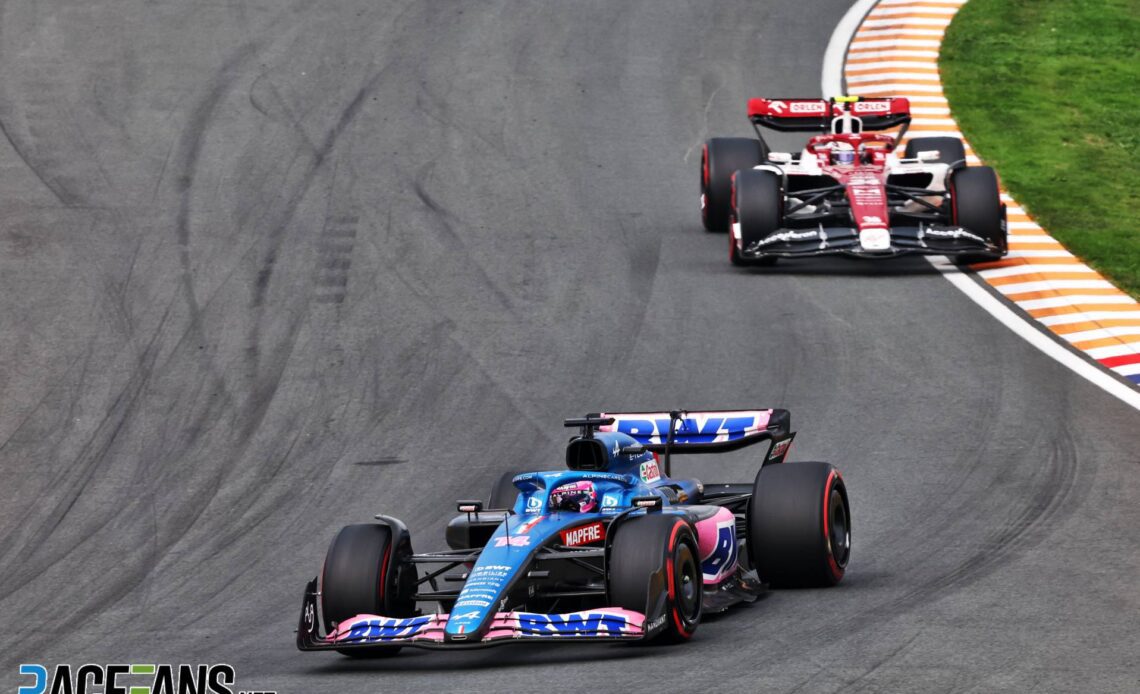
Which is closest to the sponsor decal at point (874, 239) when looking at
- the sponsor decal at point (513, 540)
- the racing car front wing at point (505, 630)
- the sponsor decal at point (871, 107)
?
the sponsor decal at point (871, 107)

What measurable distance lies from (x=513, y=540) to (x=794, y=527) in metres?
1.92

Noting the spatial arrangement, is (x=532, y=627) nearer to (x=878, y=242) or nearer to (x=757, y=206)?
(x=878, y=242)

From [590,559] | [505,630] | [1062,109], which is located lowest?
[505,630]

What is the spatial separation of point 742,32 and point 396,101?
6.95 meters

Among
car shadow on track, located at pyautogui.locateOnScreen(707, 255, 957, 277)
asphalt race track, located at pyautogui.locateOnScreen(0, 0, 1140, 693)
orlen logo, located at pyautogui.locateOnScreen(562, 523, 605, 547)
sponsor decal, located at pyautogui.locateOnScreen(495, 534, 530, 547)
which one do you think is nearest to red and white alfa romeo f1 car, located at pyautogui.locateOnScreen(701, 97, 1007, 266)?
car shadow on track, located at pyautogui.locateOnScreen(707, 255, 957, 277)

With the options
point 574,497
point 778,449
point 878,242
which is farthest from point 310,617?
point 878,242

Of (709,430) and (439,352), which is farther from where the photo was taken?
(439,352)

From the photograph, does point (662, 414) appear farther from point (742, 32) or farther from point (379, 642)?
point (742, 32)

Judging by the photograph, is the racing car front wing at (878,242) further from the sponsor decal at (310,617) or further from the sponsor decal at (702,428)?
the sponsor decal at (310,617)

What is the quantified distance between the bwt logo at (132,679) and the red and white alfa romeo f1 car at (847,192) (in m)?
11.3

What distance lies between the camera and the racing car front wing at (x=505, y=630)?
9461 millimetres

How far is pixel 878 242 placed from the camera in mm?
19859

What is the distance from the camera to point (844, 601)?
1085 centimetres

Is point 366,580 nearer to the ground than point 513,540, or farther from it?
nearer to the ground
